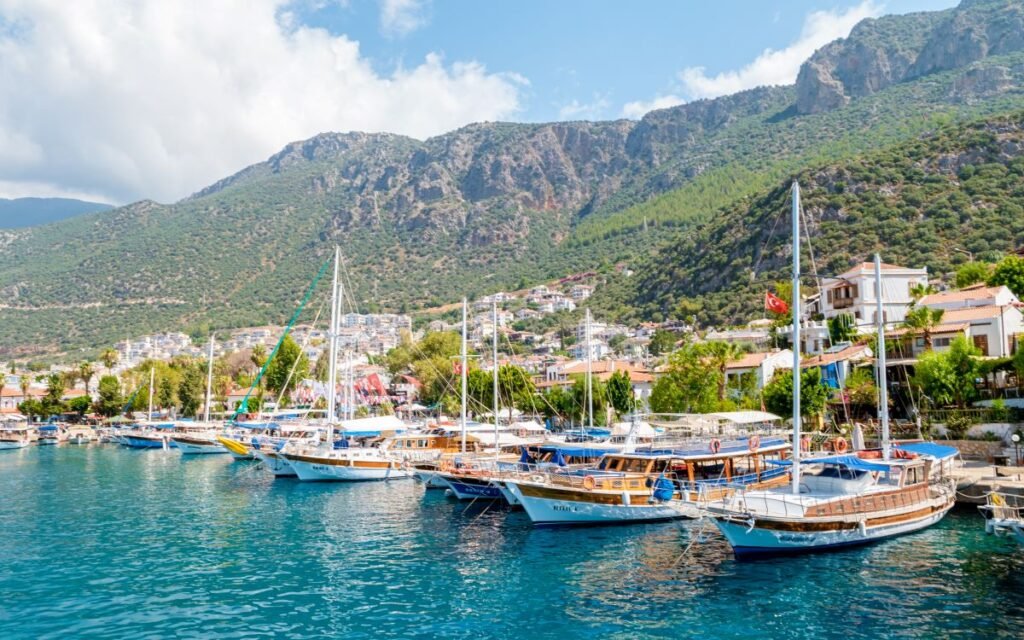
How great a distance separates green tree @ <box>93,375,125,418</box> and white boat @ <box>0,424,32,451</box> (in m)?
14.5

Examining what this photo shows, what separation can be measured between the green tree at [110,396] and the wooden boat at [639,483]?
4063 inches

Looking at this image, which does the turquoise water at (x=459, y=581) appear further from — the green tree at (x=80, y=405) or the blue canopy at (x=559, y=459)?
the green tree at (x=80, y=405)

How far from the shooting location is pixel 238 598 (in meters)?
22.5

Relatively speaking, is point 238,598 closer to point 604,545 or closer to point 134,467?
point 604,545

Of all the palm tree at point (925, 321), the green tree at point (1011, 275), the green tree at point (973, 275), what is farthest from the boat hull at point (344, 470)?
the green tree at point (973, 275)

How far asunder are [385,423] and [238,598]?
33907mm

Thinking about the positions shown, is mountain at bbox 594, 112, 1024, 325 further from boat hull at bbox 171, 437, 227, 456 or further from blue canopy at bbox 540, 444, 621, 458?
boat hull at bbox 171, 437, 227, 456

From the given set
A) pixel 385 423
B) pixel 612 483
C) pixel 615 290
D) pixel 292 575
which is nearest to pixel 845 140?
pixel 615 290

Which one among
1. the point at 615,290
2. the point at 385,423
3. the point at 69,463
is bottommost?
the point at 69,463

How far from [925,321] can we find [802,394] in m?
10.6

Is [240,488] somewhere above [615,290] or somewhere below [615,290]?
below

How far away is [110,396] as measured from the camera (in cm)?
11669

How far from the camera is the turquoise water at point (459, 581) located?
1958 cm

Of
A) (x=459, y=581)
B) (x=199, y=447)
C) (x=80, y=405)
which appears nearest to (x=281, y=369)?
(x=199, y=447)
